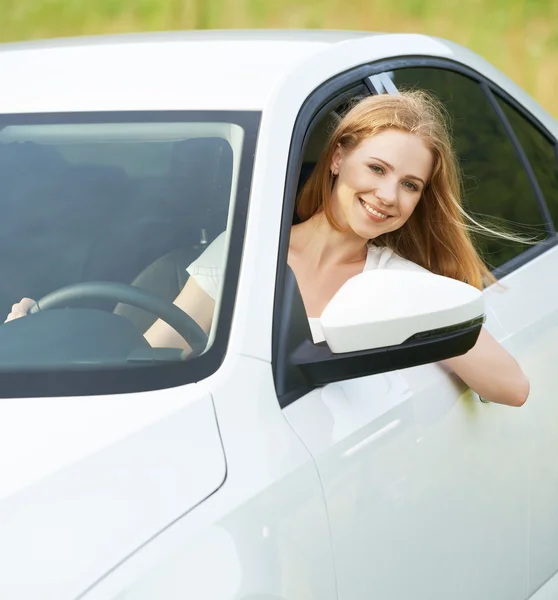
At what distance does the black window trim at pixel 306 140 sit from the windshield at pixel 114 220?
0.25 ft

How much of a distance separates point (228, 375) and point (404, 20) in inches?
252

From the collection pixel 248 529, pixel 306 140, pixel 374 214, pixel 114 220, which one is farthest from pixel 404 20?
pixel 248 529

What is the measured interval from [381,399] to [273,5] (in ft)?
21.6

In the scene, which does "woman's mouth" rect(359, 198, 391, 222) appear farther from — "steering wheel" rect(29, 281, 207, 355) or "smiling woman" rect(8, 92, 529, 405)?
"steering wheel" rect(29, 281, 207, 355)

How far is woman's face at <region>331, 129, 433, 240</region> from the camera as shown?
2.47 m

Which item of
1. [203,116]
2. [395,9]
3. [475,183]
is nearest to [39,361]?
[203,116]

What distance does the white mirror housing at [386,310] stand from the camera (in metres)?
1.92

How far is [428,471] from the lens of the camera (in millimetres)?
2189

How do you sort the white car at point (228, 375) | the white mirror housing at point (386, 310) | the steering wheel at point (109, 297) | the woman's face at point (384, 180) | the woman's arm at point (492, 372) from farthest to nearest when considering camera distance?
1. the woman's face at point (384, 180)
2. the woman's arm at point (492, 372)
3. the steering wheel at point (109, 297)
4. the white mirror housing at point (386, 310)
5. the white car at point (228, 375)

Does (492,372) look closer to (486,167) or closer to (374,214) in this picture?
(374,214)

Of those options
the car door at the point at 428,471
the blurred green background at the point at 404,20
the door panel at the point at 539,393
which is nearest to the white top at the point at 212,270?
the car door at the point at 428,471

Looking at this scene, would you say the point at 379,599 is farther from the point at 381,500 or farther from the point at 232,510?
the point at 232,510

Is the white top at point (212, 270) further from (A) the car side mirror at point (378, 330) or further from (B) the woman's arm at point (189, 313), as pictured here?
(A) the car side mirror at point (378, 330)

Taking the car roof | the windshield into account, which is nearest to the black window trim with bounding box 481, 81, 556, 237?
the car roof
